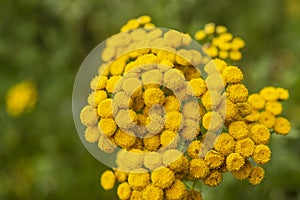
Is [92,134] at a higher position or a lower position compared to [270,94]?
lower

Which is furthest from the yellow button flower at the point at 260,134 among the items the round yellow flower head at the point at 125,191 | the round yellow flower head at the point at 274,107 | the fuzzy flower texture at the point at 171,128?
the round yellow flower head at the point at 125,191

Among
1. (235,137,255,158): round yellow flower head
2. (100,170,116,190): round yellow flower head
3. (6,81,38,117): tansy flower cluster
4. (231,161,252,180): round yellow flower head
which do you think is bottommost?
(100,170,116,190): round yellow flower head

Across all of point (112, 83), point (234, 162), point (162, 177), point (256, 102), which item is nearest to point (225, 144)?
point (234, 162)

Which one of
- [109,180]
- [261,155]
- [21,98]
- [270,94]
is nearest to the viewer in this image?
[261,155]

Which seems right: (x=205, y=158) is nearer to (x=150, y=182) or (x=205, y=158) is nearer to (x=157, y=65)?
(x=150, y=182)

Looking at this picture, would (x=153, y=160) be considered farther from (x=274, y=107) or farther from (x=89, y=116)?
(x=274, y=107)

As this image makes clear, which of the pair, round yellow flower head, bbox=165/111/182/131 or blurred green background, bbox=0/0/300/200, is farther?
blurred green background, bbox=0/0/300/200

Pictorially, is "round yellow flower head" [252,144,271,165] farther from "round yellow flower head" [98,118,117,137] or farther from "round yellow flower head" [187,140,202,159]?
"round yellow flower head" [98,118,117,137]

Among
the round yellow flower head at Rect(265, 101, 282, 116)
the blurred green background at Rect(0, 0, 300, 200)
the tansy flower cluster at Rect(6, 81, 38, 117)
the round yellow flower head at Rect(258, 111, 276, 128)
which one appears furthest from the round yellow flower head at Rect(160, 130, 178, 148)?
the tansy flower cluster at Rect(6, 81, 38, 117)
